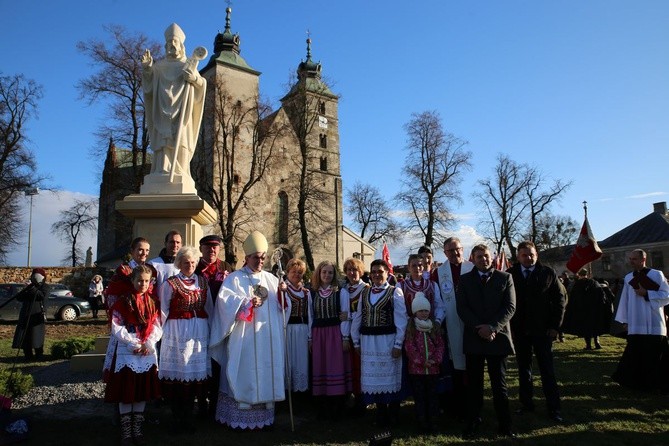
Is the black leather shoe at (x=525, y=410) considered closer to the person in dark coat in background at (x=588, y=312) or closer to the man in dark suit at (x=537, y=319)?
the man in dark suit at (x=537, y=319)

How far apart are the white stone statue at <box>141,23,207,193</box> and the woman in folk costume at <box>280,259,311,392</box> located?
2236 millimetres

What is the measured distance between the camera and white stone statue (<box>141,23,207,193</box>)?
23.9 ft

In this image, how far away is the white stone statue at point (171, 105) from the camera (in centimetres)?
729

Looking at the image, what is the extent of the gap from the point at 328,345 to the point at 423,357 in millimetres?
1191

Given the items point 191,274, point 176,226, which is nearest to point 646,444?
point 191,274

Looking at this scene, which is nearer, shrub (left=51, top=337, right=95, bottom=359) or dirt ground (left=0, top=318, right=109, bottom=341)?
shrub (left=51, top=337, right=95, bottom=359)

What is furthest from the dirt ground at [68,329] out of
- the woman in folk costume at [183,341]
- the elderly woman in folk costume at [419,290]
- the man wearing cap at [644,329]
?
the man wearing cap at [644,329]

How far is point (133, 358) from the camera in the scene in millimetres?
4805

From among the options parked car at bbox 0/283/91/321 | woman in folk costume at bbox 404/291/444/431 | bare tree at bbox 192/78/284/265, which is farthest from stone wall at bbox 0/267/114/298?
woman in folk costume at bbox 404/291/444/431

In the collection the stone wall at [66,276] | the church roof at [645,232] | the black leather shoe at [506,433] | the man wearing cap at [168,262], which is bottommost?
the black leather shoe at [506,433]

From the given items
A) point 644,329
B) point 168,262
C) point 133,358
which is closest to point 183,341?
point 133,358

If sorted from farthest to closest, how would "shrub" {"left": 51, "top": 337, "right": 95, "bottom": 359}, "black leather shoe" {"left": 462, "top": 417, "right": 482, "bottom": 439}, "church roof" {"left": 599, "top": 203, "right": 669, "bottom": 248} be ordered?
"church roof" {"left": 599, "top": 203, "right": 669, "bottom": 248} → "shrub" {"left": 51, "top": 337, "right": 95, "bottom": 359} → "black leather shoe" {"left": 462, "top": 417, "right": 482, "bottom": 439}

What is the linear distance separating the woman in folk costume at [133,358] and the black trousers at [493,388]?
3241mm

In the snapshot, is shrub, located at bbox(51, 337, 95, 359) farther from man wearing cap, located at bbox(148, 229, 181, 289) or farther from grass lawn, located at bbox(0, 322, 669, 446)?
man wearing cap, located at bbox(148, 229, 181, 289)
